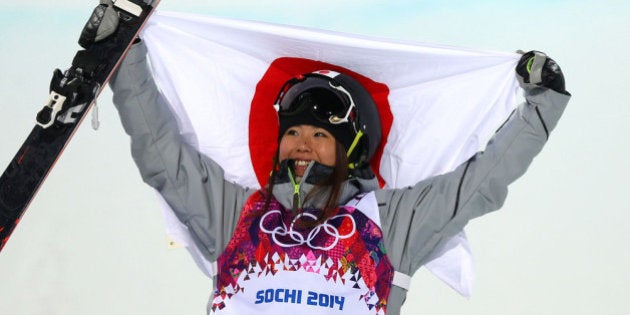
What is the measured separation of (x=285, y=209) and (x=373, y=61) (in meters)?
0.55

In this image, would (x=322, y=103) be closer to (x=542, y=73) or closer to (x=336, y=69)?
→ (x=336, y=69)

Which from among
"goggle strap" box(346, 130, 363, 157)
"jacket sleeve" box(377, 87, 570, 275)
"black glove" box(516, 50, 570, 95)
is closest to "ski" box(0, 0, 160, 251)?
"goggle strap" box(346, 130, 363, 157)

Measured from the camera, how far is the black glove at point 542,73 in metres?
2.60

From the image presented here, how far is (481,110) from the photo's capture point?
9.73ft

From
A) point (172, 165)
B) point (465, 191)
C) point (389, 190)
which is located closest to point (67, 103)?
point (172, 165)

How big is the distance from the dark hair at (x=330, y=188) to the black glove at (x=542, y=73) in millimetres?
576

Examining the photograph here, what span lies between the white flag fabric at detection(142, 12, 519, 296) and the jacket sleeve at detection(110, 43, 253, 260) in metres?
0.12

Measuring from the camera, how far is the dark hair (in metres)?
2.75

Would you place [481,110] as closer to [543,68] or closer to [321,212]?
[543,68]

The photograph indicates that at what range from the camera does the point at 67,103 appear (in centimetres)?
262

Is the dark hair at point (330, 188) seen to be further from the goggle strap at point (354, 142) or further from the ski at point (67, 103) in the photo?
the ski at point (67, 103)

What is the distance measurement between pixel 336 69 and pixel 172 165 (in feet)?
2.04

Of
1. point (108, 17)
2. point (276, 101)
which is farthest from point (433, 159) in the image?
point (108, 17)

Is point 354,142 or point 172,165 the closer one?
point 172,165
